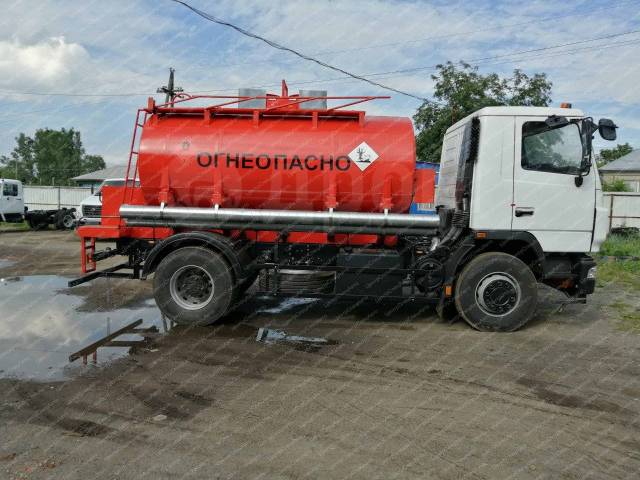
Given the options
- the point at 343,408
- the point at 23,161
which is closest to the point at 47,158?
the point at 23,161

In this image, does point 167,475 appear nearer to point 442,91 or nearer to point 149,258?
point 149,258

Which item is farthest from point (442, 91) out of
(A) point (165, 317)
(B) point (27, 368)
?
(B) point (27, 368)

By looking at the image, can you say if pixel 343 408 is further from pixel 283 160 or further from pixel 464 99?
pixel 464 99

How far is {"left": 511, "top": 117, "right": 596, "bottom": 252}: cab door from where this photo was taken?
7133mm

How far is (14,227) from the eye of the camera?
26.0 metres

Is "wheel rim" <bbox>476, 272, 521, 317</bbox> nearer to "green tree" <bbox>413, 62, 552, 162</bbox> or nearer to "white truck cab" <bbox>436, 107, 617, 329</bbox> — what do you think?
"white truck cab" <bbox>436, 107, 617, 329</bbox>

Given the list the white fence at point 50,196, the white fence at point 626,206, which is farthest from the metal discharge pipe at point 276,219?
the white fence at point 50,196

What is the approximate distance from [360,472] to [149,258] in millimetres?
4783

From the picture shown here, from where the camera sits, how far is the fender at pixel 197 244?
24.1ft

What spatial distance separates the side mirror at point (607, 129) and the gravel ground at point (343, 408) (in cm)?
259

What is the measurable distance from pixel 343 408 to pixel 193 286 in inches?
137

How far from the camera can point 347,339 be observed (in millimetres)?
6977

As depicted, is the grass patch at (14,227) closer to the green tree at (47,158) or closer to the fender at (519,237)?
the fender at (519,237)

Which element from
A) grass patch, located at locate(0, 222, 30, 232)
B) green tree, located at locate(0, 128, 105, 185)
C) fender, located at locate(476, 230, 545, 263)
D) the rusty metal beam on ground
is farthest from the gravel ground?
green tree, located at locate(0, 128, 105, 185)
